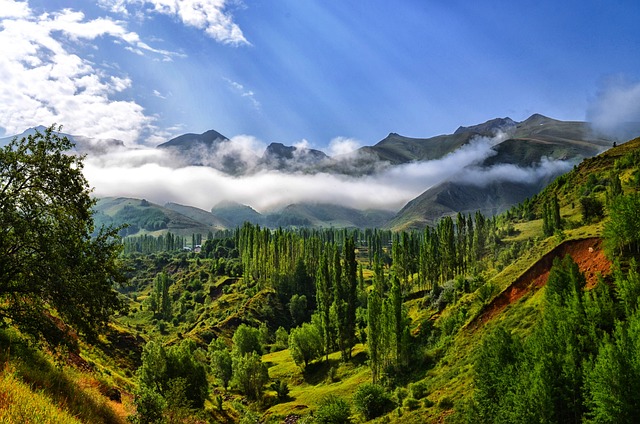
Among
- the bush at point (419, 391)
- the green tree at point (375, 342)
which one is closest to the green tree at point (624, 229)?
the bush at point (419, 391)

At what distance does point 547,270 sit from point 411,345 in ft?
111

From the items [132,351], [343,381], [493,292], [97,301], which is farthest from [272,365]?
[97,301]

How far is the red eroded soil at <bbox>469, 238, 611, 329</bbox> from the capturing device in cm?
5920

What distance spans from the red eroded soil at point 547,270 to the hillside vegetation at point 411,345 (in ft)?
0.72

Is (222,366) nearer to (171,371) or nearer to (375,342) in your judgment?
(375,342)

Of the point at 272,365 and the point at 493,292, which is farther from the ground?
the point at 493,292

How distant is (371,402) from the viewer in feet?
212

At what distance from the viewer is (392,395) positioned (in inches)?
2709

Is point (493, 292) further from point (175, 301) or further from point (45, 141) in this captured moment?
point (175, 301)

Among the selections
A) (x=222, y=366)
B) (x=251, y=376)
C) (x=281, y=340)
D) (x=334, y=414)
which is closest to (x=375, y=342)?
(x=334, y=414)

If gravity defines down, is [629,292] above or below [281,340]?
above

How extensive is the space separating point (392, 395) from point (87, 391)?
187 feet

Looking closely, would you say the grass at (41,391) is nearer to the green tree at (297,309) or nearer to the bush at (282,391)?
the bush at (282,391)

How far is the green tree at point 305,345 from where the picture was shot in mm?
106625
